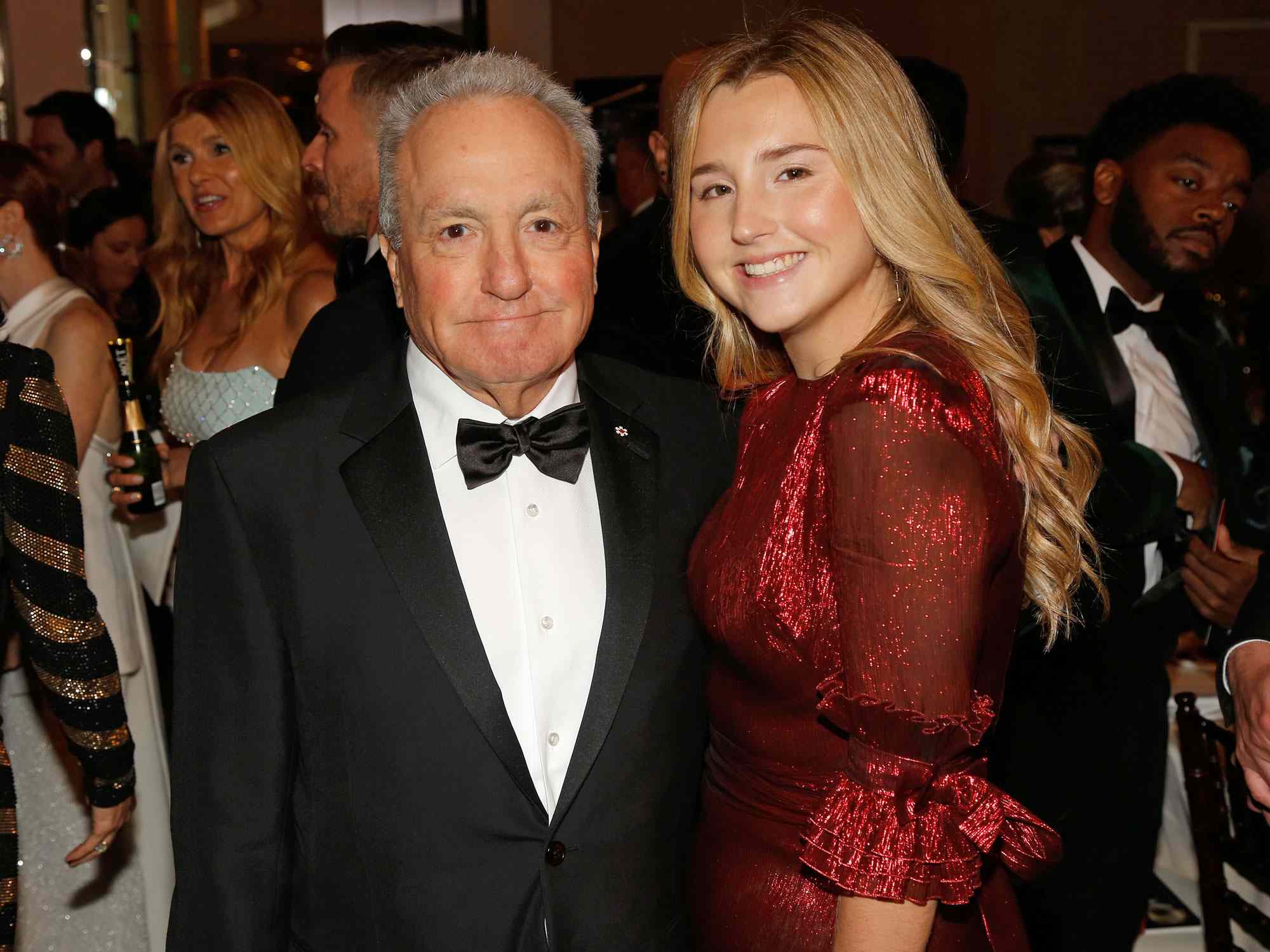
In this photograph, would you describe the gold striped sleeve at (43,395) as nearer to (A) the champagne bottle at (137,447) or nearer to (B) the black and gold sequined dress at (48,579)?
(B) the black and gold sequined dress at (48,579)

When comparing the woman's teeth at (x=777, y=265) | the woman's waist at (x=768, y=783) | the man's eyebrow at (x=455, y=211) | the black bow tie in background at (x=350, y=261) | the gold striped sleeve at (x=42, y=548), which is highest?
the man's eyebrow at (x=455, y=211)

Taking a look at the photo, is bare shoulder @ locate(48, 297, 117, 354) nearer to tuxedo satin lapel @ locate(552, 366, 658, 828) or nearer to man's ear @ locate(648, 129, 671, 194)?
man's ear @ locate(648, 129, 671, 194)

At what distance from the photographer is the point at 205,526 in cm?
158

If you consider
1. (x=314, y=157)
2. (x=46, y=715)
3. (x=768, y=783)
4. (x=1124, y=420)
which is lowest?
(x=46, y=715)

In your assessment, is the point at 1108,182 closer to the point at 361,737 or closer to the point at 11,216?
the point at 361,737

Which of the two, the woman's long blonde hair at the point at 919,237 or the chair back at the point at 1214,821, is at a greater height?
the woman's long blonde hair at the point at 919,237

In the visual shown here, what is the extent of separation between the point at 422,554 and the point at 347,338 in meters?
0.82

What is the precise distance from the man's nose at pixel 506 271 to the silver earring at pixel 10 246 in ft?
7.37

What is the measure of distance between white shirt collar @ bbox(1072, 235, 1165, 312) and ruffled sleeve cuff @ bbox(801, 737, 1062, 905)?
7.08 ft

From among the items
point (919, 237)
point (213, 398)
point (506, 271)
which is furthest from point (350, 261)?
point (919, 237)

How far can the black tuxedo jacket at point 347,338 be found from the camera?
88.0 inches

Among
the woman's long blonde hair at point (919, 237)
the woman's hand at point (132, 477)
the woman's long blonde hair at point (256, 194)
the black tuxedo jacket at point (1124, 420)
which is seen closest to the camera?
the woman's long blonde hair at point (919, 237)

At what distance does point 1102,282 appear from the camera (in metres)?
3.32

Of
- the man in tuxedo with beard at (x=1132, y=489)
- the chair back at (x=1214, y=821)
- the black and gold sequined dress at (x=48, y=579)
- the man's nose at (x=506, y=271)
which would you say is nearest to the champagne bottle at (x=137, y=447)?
the black and gold sequined dress at (x=48, y=579)
